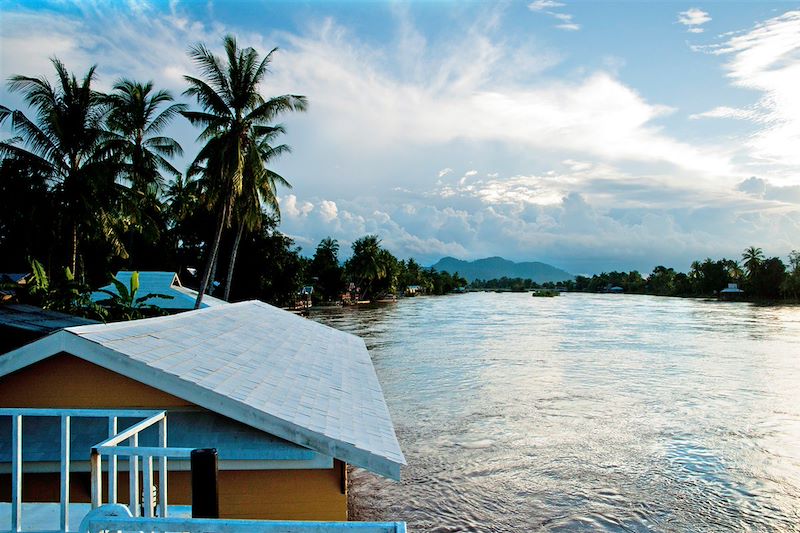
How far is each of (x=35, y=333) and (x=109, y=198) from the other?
13.8 metres

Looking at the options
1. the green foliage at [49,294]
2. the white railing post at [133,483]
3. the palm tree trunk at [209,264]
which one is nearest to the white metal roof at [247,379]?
the white railing post at [133,483]

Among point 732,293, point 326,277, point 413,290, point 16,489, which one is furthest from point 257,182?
point 413,290

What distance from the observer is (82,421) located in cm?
432

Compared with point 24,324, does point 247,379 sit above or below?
below

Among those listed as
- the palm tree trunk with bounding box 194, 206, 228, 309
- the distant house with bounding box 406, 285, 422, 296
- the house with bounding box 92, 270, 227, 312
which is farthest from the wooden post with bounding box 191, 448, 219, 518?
the distant house with bounding box 406, 285, 422, 296

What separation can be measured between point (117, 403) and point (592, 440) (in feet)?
31.9

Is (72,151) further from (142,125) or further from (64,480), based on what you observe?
(64,480)

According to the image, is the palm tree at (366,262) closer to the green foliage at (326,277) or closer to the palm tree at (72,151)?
the green foliage at (326,277)

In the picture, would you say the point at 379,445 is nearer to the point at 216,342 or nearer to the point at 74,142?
the point at 216,342

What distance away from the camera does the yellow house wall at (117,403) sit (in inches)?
172

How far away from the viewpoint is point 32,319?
808 centimetres

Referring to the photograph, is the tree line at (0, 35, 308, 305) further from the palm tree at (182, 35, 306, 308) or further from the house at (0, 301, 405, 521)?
the house at (0, 301, 405, 521)

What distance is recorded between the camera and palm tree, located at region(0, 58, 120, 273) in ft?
61.2

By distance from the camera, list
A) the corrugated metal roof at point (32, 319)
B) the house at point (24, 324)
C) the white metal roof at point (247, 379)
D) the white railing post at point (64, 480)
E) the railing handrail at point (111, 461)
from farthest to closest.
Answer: the corrugated metal roof at point (32, 319)
the house at point (24, 324)
the white metal roof at point (247, 379)
the white railing post at point (64, 480)
the railing handrail at point (111, 461)
